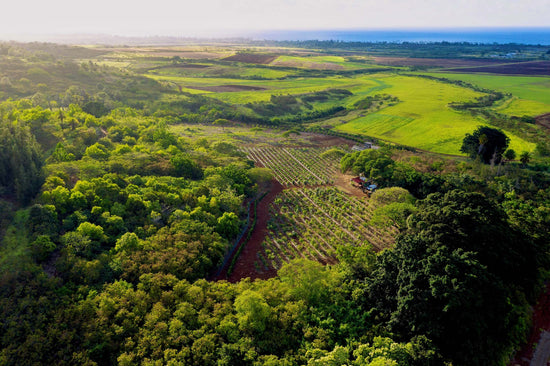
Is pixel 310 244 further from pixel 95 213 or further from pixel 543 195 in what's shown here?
pixel 543 195

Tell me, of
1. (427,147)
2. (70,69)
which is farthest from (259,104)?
(70,69)

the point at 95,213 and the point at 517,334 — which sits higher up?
the point at 95,213

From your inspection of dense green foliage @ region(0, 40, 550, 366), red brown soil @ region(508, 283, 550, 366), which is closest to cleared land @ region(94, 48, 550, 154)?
dense green foliage @ region(0, 40, 550, 366)

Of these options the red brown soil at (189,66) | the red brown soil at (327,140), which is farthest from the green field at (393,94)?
the red brown soil at (327,140)

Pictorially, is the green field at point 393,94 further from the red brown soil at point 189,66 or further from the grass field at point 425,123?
the red brown soil at point 189,66

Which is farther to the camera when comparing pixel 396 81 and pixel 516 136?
pixel 396 81

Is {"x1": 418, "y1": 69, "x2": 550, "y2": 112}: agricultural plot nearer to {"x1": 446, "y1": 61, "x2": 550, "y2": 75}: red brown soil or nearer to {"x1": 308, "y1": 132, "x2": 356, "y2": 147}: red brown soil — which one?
{"x1": 446, "y1": 61, "x2": 550, "y2": 75}: red brown soil

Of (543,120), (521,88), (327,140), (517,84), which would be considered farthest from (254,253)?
(517,84)
